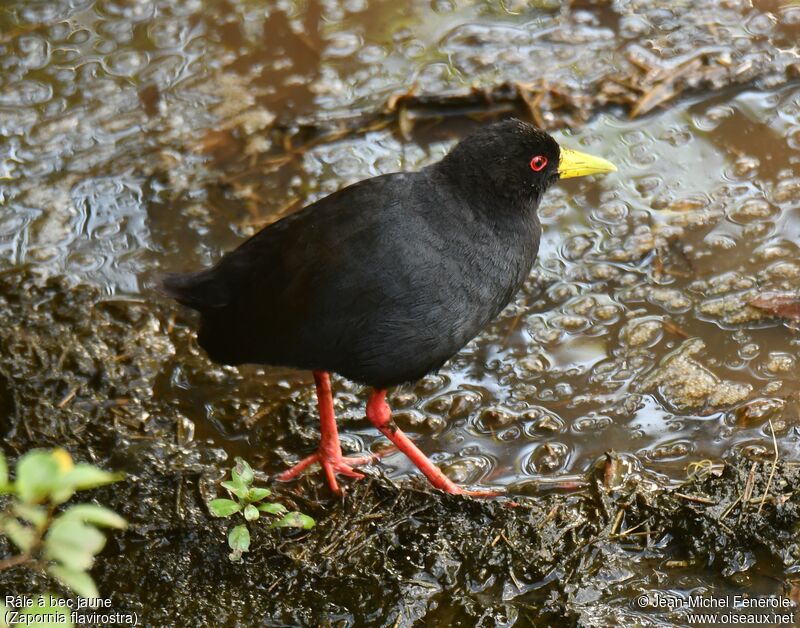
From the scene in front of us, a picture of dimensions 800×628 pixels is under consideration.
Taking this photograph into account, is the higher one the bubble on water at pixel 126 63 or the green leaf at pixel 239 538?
the green leaf at pixel 239 538

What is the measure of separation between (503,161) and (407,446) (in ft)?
4.09

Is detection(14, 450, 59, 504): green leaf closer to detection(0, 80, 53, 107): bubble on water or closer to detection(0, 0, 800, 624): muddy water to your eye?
detection(0, 0, 800, 624): muddy water

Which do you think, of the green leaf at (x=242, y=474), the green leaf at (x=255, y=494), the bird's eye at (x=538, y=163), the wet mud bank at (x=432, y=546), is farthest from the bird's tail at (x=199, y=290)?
the bird's eye at (x=538, y=163)

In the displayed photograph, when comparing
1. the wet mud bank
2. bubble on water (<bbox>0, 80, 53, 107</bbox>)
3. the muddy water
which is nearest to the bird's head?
the muddy water

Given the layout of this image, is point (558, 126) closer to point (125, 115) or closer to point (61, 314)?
point (125, 115)

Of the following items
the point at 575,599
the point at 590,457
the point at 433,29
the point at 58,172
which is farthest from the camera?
the point at 433,29

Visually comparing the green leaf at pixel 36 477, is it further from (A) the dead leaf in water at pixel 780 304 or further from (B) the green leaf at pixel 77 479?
(A) the dead leaf in water at pixel 780 304

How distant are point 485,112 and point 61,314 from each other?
8.86ft

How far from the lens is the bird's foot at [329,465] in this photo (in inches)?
155

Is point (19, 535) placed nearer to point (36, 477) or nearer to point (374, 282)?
point (36, 477)

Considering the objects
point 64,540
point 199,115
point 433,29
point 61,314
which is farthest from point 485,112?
point 64,540

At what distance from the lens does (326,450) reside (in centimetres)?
399

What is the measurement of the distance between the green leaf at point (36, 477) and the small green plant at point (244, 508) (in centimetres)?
161

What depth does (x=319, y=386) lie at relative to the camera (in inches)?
A: 158
